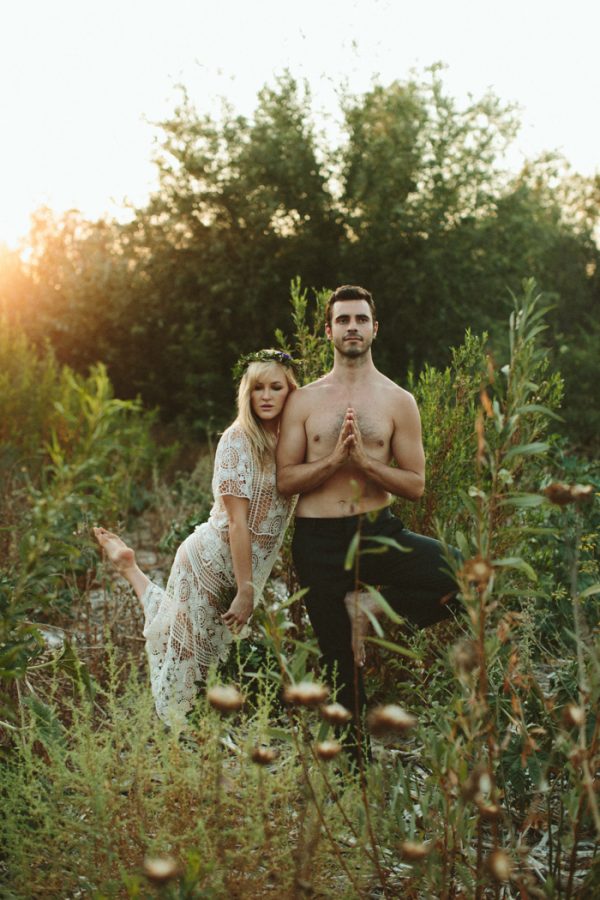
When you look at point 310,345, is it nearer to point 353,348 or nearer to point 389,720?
point 353,348

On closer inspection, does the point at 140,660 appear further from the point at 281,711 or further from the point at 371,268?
the point at 371,268

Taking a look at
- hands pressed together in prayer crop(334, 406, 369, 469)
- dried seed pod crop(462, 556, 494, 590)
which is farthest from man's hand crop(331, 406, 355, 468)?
dried seed pod crop(462, 556, 494, 590)

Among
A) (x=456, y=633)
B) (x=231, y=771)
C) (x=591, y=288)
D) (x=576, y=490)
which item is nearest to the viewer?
(x=576, y=490)

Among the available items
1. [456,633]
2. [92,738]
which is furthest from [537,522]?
[92,738]

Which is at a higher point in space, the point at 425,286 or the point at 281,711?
the point at 425,286

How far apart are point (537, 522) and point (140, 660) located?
225 centimetres

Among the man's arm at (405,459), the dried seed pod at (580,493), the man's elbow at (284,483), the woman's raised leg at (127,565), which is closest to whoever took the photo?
the dried seed pod at (580,493)

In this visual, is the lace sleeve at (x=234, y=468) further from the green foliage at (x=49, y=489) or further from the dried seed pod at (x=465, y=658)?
the dried seed pod at (x=465, y=658)

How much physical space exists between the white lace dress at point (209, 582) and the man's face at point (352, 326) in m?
0.57

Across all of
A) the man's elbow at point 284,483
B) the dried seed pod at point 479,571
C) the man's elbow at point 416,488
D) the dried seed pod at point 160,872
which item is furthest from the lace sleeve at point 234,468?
the dried seed pod at point 160,872

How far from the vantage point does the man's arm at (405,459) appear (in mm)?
3334

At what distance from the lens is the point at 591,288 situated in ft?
82.0

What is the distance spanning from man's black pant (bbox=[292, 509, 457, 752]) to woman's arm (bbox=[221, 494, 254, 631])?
21cm

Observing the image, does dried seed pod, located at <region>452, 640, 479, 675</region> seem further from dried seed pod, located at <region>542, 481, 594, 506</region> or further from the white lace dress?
the white lace dress
